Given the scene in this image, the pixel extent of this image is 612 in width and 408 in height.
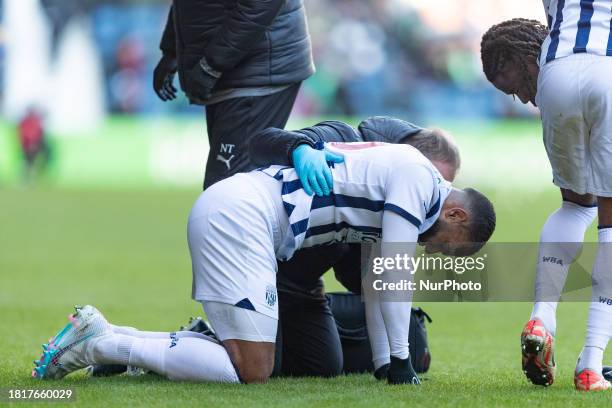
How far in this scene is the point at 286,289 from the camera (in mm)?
5441

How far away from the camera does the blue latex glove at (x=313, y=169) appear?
453cm

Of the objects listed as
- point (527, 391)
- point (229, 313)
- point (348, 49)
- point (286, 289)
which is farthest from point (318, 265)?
point (348, 49)

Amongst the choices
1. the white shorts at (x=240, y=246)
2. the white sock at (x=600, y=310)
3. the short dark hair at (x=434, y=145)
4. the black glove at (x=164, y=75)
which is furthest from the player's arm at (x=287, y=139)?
the black glove at (x=164, y=75)

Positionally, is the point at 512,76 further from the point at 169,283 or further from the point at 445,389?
the point at 169,283

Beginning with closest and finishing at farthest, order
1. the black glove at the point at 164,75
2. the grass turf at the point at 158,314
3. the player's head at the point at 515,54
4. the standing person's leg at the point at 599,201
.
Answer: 1. the grass turf at the point at 158,314
2. the standing person's leg at the point at 599,201
3. the player's head at the point at 515,54
4. the black glove at the point at 164,75

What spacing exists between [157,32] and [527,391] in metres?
23.1

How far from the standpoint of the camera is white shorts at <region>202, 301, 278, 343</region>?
4.57 m

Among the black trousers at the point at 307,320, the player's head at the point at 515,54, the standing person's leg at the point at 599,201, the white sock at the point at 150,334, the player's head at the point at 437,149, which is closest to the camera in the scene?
the standing person's leg at the point at 599,201

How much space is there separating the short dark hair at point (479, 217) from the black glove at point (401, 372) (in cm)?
58

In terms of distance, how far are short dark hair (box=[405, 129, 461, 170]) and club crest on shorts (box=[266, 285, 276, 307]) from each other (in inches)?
38.4

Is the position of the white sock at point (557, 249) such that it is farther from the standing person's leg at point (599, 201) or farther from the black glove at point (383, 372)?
the black glove at point (383, 372)

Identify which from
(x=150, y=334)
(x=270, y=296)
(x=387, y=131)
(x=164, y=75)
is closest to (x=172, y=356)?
(x=150, y=334)

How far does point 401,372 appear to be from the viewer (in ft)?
15.0

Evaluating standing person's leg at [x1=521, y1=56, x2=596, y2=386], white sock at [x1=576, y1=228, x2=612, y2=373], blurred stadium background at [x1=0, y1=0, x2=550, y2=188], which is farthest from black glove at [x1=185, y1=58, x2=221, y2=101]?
blurred stadium background at [x1=0, y1=0, x2=550, y2=188]
